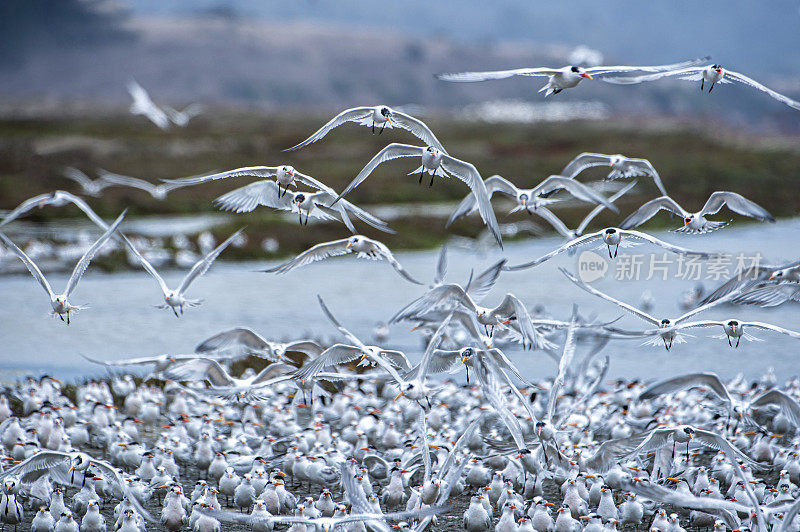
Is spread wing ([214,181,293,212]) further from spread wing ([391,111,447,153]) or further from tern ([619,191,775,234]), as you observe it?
tern ([619,191,775,234])

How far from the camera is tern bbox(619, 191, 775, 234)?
11.9 meters

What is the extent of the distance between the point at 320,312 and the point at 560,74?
15.6 meters

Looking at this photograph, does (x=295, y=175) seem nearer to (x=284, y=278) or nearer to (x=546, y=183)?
(x=546, y=183)

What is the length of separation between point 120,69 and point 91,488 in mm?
176011

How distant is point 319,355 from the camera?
11.1 metres

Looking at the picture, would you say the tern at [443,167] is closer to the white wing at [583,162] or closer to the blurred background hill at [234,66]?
the white wing at [583,162]

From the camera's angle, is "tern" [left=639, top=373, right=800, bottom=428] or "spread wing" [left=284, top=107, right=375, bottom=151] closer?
"spread wing" [left=284, top=107, right=375, bottom=151]

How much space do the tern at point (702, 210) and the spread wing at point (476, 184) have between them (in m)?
2.05

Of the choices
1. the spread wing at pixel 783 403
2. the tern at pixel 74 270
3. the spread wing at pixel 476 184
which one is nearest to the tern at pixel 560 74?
the spread wing at pixel 476 184

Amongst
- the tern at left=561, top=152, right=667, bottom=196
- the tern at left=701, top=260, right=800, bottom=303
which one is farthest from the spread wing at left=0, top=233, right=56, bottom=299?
the tern at left=701, top=260, right=800, bottom=303

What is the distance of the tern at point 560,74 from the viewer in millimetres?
9922

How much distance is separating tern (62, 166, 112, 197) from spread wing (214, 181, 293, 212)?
16.2m

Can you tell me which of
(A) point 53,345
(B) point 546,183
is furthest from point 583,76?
(A) point 53,345

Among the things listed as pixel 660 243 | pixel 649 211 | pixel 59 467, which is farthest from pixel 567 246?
pixel 59 467
